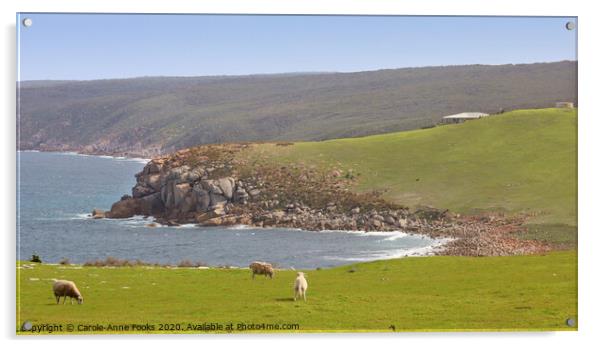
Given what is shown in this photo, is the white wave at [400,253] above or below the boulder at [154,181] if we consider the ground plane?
below

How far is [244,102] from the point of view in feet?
112

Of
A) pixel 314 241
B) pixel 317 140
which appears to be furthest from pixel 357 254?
pixel 317 140

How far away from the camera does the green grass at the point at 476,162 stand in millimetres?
31766

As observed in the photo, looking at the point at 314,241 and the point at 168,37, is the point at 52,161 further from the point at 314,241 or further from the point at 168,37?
the point at 314,241

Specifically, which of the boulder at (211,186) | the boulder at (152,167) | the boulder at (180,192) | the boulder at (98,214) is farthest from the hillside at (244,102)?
the boulder at (98,214)

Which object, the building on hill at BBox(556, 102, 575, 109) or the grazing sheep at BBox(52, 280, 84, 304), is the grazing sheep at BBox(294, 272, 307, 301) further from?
the building on hill at BBox(556, 102, 575, 109)

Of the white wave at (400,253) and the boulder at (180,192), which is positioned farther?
the boulder at (180,192)

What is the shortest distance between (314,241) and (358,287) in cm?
303

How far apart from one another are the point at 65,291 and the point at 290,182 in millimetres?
9938

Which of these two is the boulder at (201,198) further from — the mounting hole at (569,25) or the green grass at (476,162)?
the mounting hole at (569,25)

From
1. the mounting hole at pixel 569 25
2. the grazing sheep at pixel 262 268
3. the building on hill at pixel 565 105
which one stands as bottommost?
the grazing sheep at pixel 262 268

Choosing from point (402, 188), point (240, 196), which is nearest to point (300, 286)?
point (240, 196)

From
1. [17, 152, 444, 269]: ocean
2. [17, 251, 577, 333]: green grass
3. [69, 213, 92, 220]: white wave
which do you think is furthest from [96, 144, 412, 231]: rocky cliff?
[17, 251, 577, 333]: green grass

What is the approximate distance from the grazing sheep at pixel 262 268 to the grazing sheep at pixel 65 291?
5183 mm
